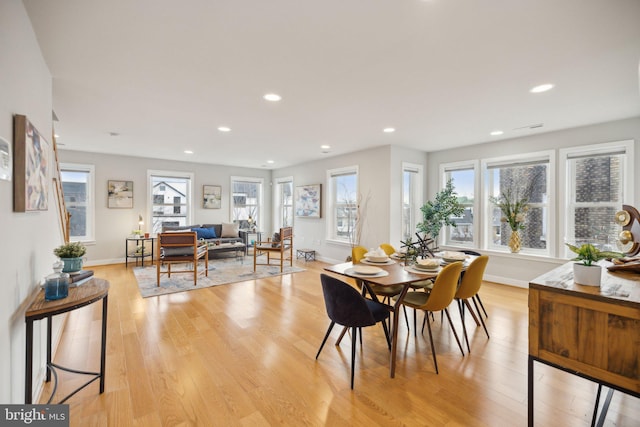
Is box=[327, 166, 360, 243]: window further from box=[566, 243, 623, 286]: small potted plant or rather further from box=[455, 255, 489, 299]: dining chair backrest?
box=[566, 243, 623, 286]: small potted plant

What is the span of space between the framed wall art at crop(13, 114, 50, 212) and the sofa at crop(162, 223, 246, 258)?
4.59 meters

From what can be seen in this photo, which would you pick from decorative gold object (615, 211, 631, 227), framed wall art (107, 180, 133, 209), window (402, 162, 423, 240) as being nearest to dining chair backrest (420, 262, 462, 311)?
decorative gold object (615, 211, 631, 227)

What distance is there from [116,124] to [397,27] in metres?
4.07

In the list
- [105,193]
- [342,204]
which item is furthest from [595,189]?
[105,193]

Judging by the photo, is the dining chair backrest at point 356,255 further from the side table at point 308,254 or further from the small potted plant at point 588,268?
the side table at point 308,254

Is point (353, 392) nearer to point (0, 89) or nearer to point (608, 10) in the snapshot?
point (0, 89)

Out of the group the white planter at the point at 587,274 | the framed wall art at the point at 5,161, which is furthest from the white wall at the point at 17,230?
the white planter at the point at 587,274

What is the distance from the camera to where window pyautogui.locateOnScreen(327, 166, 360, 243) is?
5.99 meters

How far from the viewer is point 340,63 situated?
231 centimetres

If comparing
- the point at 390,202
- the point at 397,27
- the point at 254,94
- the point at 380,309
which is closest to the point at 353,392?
the point at 380,309

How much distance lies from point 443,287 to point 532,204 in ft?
11.2

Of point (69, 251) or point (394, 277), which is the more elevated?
point (69, 251)

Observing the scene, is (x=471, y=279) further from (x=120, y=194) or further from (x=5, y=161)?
(x=120, y=194)

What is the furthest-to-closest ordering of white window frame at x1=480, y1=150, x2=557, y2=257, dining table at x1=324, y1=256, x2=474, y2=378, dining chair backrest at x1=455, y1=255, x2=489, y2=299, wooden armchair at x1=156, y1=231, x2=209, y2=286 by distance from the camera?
wooden armchair at x1=156, y1=231, x2=209, y2=286, white window frame at x1=480, y1=150, x2=557, y2=257, dining chair backrest at x1=455, y1=255, x2=489, y2=299, dining table at x1=324, y1=256, x2=474, y2=378
